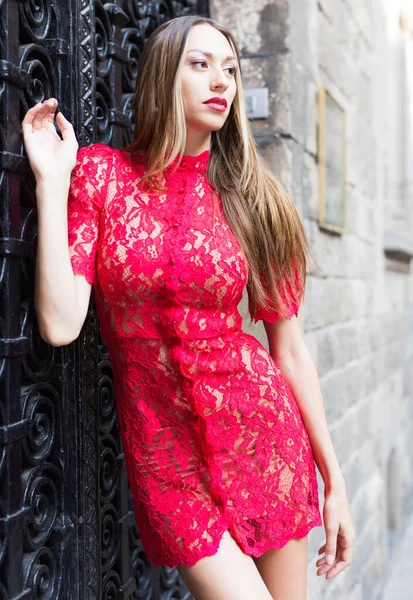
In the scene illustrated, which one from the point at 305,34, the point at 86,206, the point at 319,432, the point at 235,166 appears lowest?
the point at 319,432

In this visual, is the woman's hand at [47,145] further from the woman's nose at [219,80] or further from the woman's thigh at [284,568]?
the woman's thigh at [284,568]

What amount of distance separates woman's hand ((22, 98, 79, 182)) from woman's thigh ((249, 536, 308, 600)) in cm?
110

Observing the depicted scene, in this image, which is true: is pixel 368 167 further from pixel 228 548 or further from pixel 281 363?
pixel 228 548

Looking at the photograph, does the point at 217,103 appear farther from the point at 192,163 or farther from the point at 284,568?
the point at 284,568

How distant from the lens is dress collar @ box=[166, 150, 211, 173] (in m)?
2.04

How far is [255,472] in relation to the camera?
1.95m

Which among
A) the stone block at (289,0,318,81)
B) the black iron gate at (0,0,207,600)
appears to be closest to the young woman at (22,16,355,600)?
the black iron gate at (0,0,207,600)

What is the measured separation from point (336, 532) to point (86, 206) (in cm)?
116

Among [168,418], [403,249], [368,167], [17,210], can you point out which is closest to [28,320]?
[17,210]

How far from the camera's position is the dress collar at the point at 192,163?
204 cm

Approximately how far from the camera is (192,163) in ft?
6.82

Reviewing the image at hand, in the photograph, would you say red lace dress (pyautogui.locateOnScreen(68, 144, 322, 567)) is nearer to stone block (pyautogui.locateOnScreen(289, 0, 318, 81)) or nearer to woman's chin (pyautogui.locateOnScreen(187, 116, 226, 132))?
woman's chin (pyautogui.locateOnScreen(187, 116, 226, 132))

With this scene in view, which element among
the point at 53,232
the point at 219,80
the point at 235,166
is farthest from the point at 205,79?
the point at 53,232

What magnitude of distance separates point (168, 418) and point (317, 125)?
202cm
